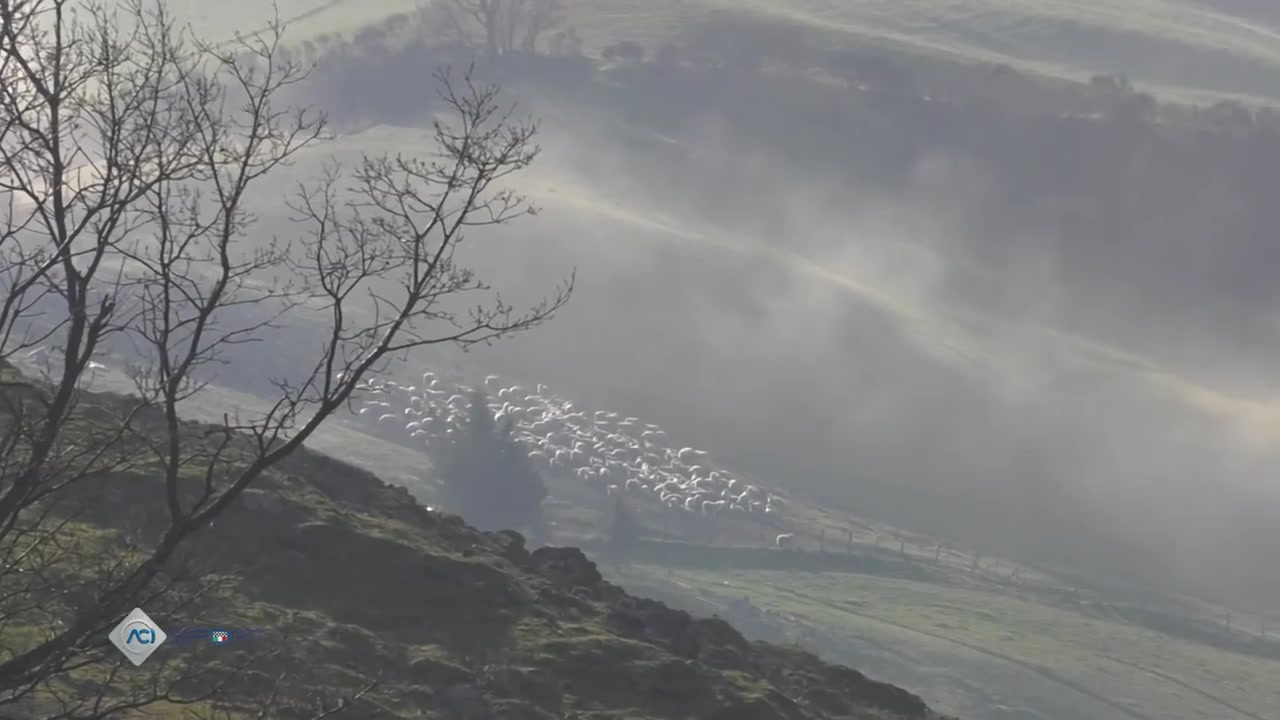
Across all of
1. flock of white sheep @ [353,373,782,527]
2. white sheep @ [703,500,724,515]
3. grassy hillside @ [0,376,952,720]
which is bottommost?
grassy hillside @ [0,376,952,720]

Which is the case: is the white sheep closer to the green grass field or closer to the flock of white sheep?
the flock of white sheep

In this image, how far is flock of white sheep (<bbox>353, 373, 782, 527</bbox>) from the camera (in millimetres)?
164375

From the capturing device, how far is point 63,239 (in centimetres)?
1371

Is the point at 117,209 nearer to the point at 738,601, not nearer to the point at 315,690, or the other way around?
the point at 315,690

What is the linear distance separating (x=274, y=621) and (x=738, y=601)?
93.9 m

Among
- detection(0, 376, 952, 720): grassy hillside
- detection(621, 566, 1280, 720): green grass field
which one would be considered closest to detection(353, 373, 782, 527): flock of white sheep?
detection(621, 566, 1280, 720): green grass field

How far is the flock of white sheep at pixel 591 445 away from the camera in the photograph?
16438 centimetres

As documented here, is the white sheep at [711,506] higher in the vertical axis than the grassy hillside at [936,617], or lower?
higher

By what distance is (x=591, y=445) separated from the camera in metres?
181

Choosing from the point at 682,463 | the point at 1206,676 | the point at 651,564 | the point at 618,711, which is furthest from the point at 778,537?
the point at 618,711

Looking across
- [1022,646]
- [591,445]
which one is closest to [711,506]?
[591,445]

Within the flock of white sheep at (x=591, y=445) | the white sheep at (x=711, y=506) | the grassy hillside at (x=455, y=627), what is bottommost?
the grassy hillside at (x=455, y=627)

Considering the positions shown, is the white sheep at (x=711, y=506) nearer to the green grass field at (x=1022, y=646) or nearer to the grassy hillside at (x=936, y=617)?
the grassy hillside at (x=936, y=617)

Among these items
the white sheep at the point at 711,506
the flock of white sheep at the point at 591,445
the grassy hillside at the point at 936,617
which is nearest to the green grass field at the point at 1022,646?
the grassy hillside at the point at 936,617
